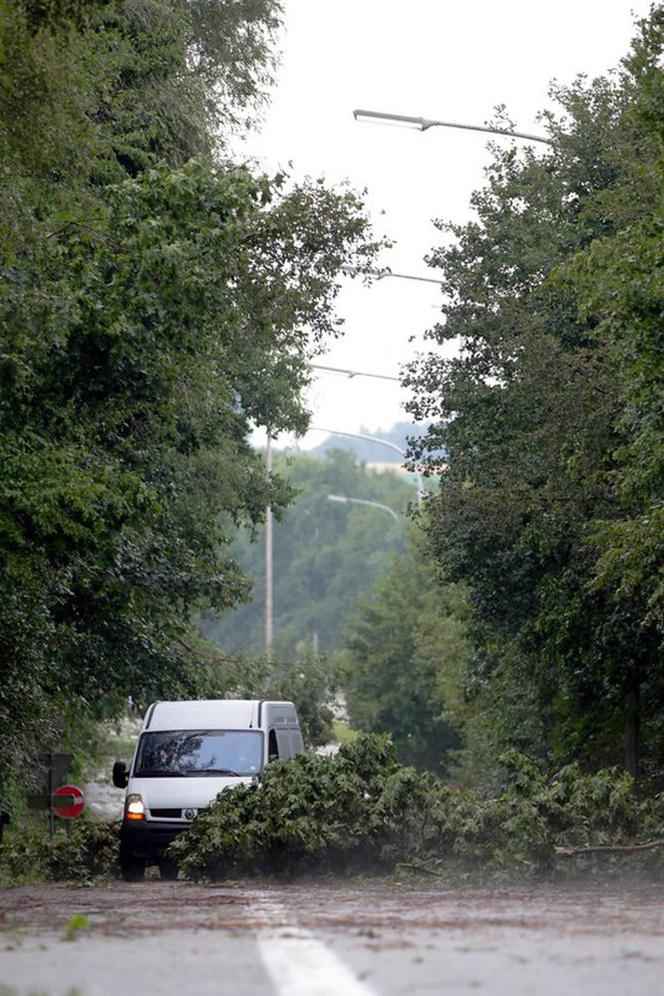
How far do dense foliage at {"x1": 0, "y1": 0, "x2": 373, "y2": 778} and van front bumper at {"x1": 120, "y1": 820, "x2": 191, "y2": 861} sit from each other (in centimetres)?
200

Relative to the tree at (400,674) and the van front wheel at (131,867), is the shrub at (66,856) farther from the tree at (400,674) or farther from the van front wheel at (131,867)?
the tree at (400,674)

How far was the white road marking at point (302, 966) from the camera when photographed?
6703mm

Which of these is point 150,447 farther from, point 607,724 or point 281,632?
point 281,632

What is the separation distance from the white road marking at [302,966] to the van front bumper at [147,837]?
12819 mm

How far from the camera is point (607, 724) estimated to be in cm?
3234

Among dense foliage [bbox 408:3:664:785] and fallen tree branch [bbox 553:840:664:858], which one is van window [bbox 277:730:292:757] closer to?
dense foliage [bbox 408:3:664:785]

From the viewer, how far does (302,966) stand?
7434mm

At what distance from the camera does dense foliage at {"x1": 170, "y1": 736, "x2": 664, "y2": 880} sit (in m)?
18.2

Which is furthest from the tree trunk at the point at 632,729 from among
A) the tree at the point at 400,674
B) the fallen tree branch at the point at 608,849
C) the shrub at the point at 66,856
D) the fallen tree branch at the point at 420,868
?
the tree at the point at 400,674

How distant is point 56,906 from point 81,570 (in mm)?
8937

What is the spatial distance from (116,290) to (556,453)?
9.82 meters

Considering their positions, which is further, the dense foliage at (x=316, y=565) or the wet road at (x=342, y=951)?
the dense foliage at (x=316, y=565)

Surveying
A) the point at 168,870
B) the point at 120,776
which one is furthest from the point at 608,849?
the point at 120,776

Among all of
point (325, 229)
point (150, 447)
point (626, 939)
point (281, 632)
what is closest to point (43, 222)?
point (325, 229)
